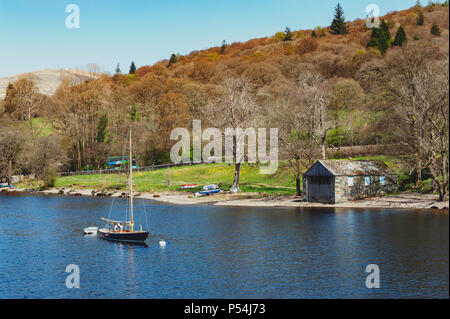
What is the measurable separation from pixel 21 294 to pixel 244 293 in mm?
16102

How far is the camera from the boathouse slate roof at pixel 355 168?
6919 centimetres

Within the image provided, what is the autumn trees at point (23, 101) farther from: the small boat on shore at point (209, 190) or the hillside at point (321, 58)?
the small boat on shore at point (209, 190)

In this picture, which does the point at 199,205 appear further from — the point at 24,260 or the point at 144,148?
the point at 144,148

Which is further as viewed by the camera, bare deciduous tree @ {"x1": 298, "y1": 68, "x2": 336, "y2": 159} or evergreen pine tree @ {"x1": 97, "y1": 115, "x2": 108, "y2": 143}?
evergreen pine tree @ {"x1": 97, "y1": 115, "x2": 108, "y2": 143}

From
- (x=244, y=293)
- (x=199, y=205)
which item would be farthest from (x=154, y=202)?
(x=244, y=293)

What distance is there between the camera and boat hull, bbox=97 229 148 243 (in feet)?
168

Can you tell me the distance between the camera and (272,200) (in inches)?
3034

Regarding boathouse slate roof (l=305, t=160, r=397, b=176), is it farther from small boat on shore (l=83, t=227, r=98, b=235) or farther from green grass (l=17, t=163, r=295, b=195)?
small boat on shore (l=83, t=227, r=98, b=235)

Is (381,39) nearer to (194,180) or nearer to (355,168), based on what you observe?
(194,180)

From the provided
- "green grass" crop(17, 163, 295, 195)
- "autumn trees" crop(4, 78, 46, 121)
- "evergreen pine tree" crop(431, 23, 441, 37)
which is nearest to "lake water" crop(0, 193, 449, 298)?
"green grass" crop(17, 163, 295, 195)
